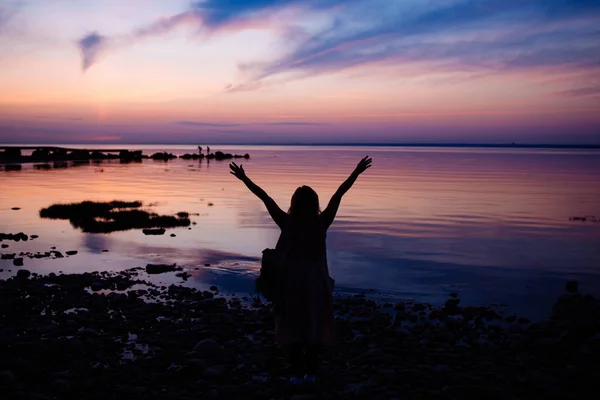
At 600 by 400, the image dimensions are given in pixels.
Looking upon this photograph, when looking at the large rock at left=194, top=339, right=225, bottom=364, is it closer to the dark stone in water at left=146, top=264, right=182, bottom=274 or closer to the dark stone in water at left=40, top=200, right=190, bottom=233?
the dark stone in water at left=146, top=264, right=182, bottom=274

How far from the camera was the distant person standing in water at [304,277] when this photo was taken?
7512 mm

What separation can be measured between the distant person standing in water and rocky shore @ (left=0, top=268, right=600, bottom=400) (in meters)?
0.87

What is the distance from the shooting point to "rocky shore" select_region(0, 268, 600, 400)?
7.72 meters

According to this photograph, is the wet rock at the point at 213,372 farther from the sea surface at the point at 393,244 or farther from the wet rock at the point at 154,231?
the wet rock at the point at 154,231

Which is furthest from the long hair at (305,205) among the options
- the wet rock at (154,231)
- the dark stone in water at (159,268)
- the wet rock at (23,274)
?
A: the wet rock at (154,231)

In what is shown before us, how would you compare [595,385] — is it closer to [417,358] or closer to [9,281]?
[417,358]

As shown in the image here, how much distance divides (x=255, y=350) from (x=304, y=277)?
2.60 meters

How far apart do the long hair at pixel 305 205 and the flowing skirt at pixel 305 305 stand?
0.69 metres

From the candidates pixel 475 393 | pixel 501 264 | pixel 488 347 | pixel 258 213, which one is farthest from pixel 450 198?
pixel 475 393

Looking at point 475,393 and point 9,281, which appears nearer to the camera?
point 475,393

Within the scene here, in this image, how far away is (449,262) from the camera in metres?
18.6

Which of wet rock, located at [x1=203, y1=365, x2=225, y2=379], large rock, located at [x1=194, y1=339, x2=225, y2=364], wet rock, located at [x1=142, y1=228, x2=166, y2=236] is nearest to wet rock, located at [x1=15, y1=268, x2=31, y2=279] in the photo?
large rock, located at [x1=194, y1=339, x2=225, y2=364]

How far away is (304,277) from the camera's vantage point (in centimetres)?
755

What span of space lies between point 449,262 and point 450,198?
21.4 metres
